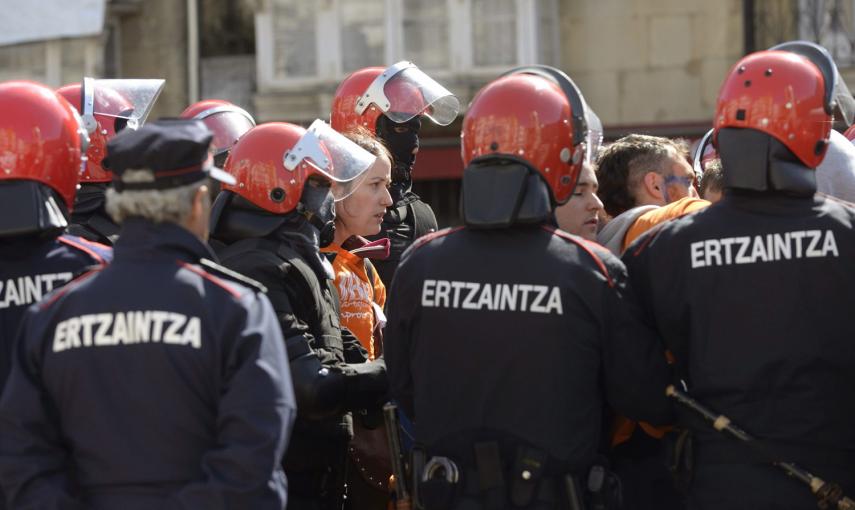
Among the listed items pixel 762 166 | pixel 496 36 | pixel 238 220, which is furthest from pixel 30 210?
pixel 496 36

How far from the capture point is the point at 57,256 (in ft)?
13.0

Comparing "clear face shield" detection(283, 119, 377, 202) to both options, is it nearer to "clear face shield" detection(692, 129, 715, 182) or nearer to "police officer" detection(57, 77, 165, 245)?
"police officer" detection(57, 77, 165, 245)

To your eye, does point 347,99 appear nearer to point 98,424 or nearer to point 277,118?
point 98,424

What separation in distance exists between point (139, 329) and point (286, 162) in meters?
1.54

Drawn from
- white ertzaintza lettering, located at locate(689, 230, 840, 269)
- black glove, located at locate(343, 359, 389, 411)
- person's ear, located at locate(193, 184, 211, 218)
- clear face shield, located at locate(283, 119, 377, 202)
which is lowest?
black glove, located at locate(343, 359, 389, 411)

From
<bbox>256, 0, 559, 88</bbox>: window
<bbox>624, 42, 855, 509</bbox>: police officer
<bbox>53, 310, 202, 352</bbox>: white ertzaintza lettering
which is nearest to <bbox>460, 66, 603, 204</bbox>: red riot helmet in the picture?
<bbox>624, 42, 855, 509</bbox>: police officer

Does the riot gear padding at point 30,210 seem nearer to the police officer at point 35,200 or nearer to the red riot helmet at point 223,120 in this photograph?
the police officer at point 35,200

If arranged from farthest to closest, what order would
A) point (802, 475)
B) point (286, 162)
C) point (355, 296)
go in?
point (355, 296) < point (286, 162) < point (802, 475)

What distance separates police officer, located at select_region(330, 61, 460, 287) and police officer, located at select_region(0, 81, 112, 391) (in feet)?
6.88

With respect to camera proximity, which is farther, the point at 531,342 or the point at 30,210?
the point at 30,210

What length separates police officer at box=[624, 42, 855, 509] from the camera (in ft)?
12.4

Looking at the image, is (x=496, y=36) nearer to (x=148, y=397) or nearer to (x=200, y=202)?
(x=200, y=202)

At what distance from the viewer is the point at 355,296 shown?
5.11 meters

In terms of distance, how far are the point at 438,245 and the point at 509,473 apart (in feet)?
2.20
